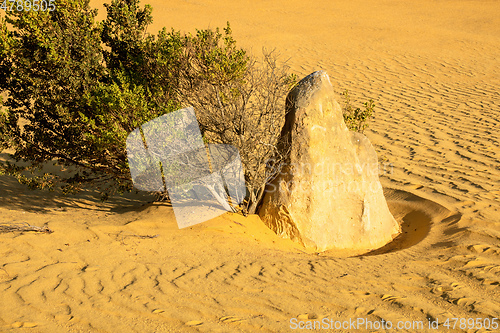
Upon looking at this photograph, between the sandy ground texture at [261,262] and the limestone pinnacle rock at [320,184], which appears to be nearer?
the sandy ground texture at [261,262]

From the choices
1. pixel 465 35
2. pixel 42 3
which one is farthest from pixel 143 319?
pixel 465 35

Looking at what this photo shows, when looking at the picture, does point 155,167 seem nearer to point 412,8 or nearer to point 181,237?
point 181,237

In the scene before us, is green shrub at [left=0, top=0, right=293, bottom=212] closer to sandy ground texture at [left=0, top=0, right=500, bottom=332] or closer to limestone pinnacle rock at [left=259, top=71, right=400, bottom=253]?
limestone pinnacle rock at [left=259, top=71, right=400, bottom=253]

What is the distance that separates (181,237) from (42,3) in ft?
12.4

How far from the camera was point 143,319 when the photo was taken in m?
3.95

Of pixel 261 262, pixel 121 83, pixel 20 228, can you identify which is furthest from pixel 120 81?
pixel 261 262

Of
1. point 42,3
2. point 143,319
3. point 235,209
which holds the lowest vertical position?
point 143,319

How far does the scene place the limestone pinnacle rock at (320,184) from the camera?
5934 mm

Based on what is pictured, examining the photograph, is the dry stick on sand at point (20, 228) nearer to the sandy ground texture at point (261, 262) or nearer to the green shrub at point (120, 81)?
the sandy ground texture at point (261, 262)

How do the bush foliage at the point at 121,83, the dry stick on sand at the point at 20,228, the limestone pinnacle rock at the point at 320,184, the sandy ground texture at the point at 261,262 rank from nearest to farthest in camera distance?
1. the sandy ground texture at the point at 261,262
2. the bush foliage at the point at 121,83
3. the dry stick on sand at the point at 20,228
4. the limestone pinnacle rock at the point at 320,184

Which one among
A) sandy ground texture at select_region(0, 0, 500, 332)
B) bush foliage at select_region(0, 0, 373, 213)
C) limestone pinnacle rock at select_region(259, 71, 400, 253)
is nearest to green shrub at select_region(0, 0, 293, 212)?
bush foliage at select_region(0, 0, 373, 213)

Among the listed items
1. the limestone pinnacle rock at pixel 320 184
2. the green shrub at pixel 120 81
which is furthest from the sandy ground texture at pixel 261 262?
the green shrub at pixel 120 81

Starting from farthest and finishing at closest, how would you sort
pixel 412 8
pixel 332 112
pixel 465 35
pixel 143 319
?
1. pixel 412 8
2. pixel 465 35
3. pixel 332 112
4. pixel 143 319

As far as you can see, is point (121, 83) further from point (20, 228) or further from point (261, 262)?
point (261, 262)
